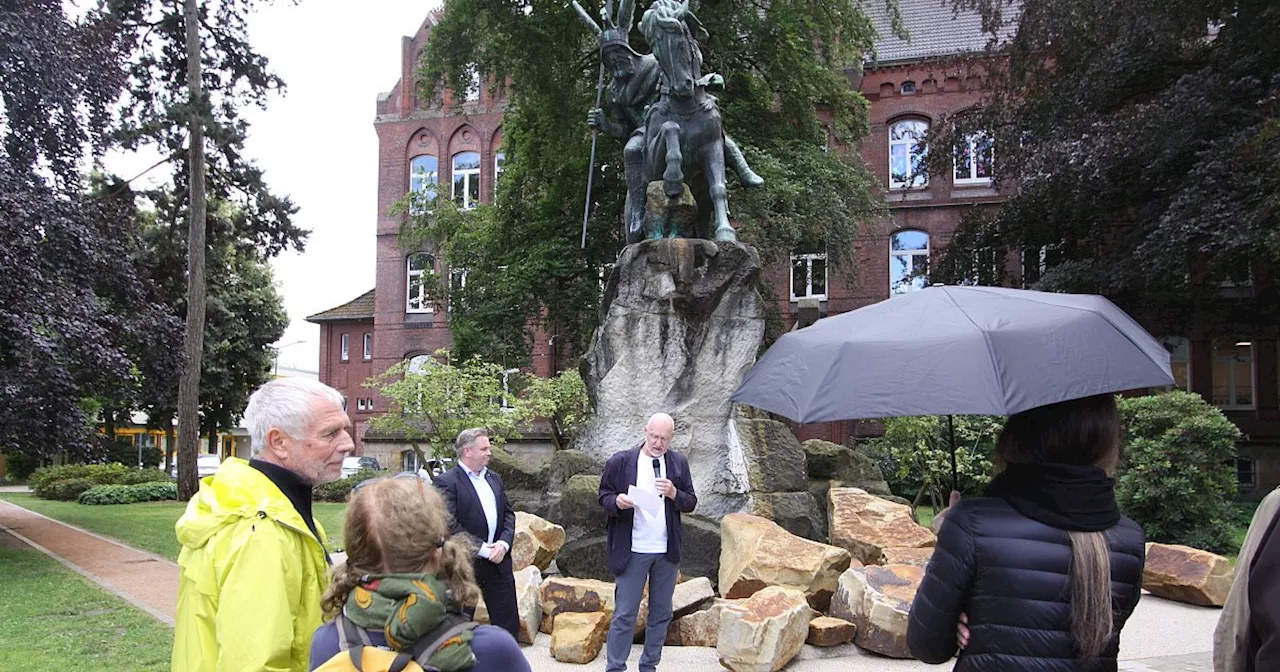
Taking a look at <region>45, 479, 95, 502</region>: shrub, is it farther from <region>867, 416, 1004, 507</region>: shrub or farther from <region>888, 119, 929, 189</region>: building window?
<region>888, 119, 929, 189</region>: building window

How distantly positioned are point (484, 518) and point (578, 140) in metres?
18.6

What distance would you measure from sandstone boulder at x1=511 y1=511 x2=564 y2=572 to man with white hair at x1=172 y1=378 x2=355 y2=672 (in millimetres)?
5656

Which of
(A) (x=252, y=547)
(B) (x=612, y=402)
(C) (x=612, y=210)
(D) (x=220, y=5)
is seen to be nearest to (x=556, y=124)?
(C) (x=612, y=210)

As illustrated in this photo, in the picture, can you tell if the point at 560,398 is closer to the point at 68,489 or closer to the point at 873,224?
the point at 873,224

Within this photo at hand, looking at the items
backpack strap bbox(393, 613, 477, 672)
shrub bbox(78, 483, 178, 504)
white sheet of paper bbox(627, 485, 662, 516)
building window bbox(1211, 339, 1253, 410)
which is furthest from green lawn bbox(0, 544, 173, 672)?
building window bbox(1211, 339, 1253, 410)

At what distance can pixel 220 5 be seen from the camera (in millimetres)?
25594

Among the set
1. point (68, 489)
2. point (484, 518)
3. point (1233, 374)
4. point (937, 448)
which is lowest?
point (68, 489)

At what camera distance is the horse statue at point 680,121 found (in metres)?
9.90

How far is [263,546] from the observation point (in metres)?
2.51

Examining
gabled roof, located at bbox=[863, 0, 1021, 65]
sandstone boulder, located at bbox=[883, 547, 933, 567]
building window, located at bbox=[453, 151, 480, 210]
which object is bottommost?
sandstone boulder, located at bbox=[883, 547, 933, 567]

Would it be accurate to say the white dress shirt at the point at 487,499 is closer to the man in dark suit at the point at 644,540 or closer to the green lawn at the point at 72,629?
the man in dark suit at the point at 644,540

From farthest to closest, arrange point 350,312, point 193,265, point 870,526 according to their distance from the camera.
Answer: point 350,312, point 193,265, point 870,526

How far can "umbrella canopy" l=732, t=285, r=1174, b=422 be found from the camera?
114 inches

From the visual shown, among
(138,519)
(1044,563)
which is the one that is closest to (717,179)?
(1044,563)
